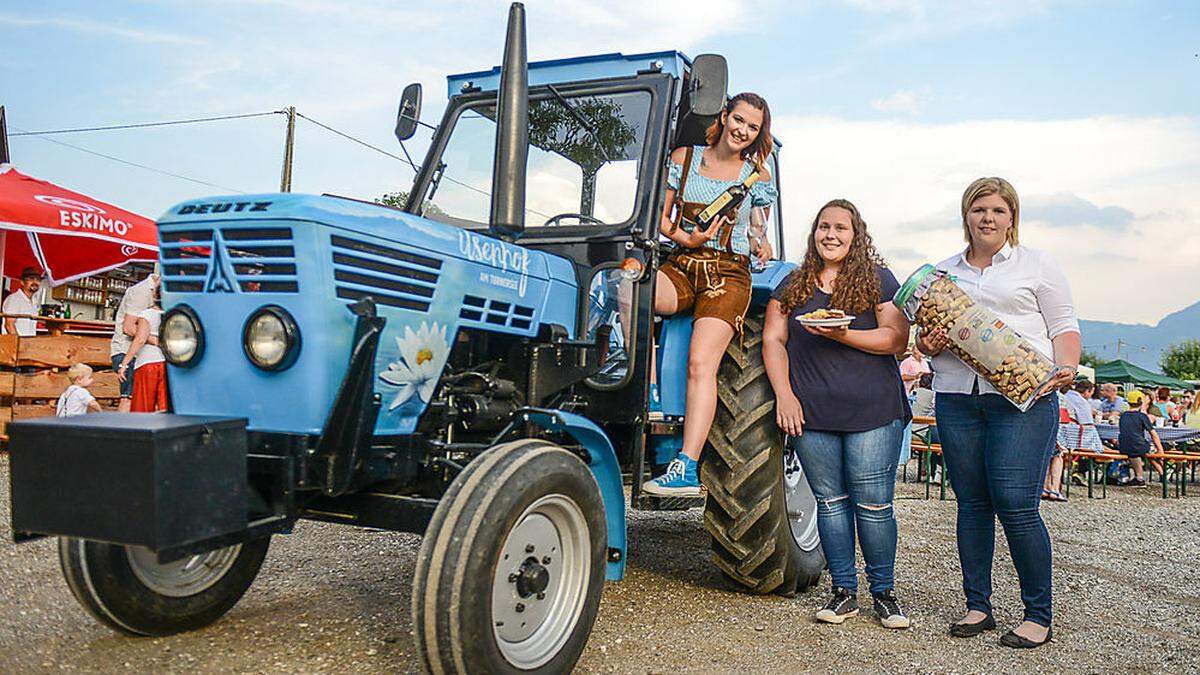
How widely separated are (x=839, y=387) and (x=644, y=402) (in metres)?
0.87

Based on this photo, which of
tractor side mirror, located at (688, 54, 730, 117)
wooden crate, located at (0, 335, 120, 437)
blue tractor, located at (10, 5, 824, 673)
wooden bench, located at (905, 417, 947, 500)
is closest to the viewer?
blue tractor, located at (10, 5, 824, 673)

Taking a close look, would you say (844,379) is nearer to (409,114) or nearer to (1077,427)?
(409,114)

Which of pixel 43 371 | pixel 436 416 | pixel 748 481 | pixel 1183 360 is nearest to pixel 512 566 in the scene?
pixel 436 416

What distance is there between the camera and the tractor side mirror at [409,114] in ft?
16.2

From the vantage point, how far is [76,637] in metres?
3.75

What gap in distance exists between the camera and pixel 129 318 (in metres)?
8.44

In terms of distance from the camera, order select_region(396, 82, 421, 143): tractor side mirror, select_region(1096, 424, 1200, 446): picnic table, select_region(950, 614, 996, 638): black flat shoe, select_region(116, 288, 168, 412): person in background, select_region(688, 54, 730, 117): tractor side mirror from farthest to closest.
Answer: select_region(1096, 424, 1200, 446): picnic table → select_region(116, 288, 168, 412): person in background → select_region(396, 82, 421, 143): tractor side mirror → select_region(950, 614, 996, 638): black flat shoe → select_region(688, 54, 730, 117): tractor side mirror

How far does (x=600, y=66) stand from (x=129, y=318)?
5638 mm

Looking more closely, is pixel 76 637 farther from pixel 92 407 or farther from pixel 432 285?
pixel 92 407

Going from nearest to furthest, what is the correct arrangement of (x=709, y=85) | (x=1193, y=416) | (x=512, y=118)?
(x=512, y=118) → (x=709, y=85) → (x=1193, y=416)

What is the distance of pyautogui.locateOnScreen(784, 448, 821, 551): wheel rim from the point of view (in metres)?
5.05

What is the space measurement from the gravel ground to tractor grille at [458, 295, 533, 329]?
1297mm

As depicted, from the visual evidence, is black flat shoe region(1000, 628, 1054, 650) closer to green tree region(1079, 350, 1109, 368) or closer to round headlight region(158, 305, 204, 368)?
round headlight region(158, 305, 204, 368)

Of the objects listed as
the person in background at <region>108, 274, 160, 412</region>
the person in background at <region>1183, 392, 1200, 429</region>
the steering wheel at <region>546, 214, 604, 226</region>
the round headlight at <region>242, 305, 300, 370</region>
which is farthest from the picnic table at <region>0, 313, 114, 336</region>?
the person in background at <region>1183, 392, 1200, 429</region>
